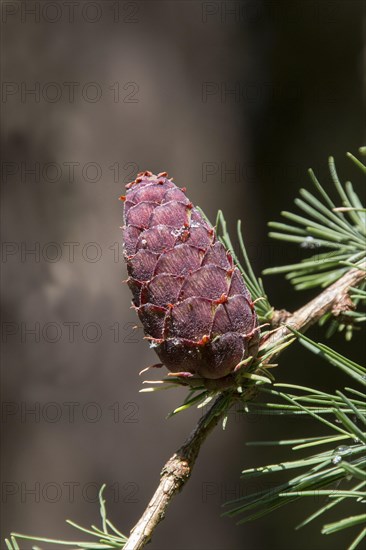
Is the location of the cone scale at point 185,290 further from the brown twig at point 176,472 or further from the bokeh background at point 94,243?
the bokeh background at point 94,243

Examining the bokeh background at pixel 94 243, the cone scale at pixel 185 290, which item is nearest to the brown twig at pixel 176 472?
the cone scale at pixel 185 290

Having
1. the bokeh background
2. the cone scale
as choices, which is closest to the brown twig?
the cone scale

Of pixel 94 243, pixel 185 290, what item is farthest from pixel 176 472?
pixel 94 243

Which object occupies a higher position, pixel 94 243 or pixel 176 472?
pixel 94 243

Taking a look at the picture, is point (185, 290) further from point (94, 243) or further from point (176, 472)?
point (94, 243)

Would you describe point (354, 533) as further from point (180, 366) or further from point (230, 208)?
point (180, 366)

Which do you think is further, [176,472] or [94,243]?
[94,243]
